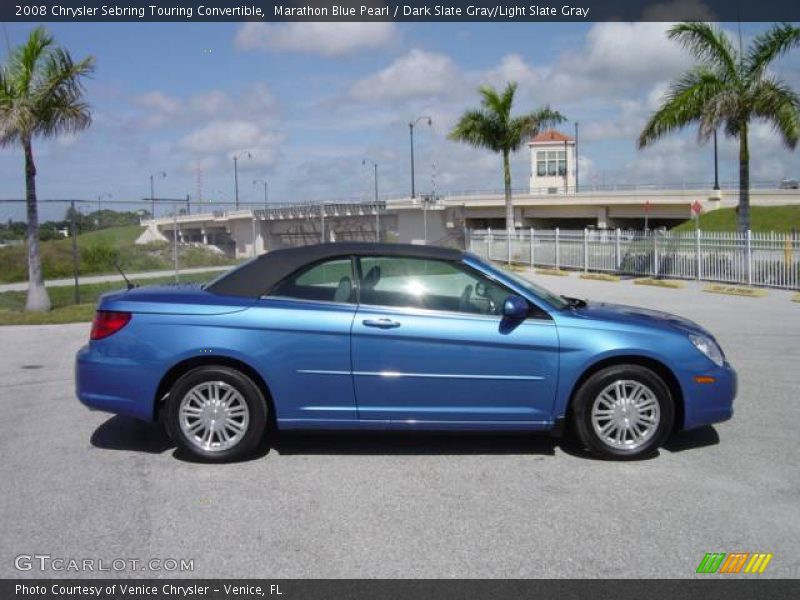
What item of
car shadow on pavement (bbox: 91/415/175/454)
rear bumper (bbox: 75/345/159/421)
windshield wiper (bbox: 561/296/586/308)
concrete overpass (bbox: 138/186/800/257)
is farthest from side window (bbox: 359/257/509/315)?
concrete overpass (bbox: 138/186/800/257)

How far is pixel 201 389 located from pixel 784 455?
162 inches

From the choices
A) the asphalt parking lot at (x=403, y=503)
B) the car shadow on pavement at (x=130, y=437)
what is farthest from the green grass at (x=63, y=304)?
the car shadow on pavement at (x=130, y=437)

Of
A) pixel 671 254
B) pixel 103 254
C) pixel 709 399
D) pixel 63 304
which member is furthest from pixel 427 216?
pixel 709 399

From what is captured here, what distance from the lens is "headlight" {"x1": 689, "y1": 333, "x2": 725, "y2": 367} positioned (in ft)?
19.4

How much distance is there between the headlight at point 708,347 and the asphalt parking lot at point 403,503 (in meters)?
0.68

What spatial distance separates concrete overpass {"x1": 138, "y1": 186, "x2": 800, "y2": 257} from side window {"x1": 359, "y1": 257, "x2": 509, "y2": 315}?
1266 centimetres

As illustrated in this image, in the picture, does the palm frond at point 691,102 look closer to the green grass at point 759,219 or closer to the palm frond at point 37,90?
the palm frond at point 37,90

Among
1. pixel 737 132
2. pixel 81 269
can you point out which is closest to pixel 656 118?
pixel 737 132

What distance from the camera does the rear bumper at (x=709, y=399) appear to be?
579cm

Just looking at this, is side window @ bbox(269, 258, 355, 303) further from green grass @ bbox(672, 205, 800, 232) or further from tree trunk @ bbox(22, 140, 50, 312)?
green grass @ bbox(672, 205, 800, 232)

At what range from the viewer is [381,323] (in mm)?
5688

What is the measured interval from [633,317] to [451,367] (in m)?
1.46

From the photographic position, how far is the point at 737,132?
2206cm
